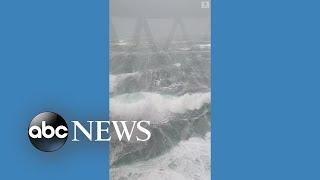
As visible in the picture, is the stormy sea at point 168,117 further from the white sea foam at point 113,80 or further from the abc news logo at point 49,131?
the abc news logo at point 49,131

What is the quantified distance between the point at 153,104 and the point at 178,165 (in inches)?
21.1

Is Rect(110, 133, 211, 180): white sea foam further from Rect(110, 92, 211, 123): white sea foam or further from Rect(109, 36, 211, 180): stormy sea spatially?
Rect(110, 92, 211, 123): white sea foam

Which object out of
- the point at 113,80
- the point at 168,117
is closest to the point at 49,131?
the point at 113,80

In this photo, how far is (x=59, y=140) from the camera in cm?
436

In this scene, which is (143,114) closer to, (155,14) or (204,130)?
(204,130)

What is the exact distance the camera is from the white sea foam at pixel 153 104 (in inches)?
176

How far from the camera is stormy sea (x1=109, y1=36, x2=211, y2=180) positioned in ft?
14.7

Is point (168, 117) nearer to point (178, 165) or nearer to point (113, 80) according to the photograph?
point (178, 165)

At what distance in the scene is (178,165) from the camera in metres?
4.50

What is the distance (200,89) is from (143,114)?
505mm

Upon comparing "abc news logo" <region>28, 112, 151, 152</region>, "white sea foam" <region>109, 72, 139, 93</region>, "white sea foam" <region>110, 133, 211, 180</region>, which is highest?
"white sea foam" <region>109, 72, 139, 93</region>

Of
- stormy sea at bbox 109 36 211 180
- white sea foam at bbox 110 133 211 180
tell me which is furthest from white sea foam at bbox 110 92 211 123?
white sea foam at bbox 110 133 211 180

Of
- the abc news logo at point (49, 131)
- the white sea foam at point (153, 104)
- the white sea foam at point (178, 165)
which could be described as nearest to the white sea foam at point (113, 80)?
the white sea foam at point (153, 104)

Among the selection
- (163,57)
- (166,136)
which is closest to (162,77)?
(163,57)
